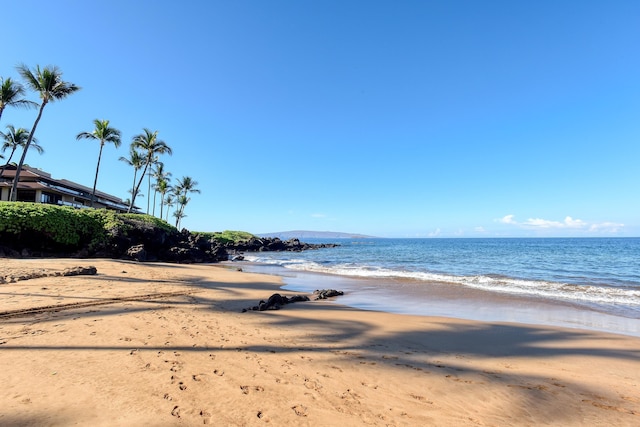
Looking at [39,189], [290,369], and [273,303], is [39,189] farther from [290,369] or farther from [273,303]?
[290,369]

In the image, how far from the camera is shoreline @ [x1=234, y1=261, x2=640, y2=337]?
977 centimetres

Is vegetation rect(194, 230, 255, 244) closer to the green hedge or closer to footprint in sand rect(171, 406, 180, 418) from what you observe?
the green hedge

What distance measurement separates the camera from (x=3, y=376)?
4.09 m

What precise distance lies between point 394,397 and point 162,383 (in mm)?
3200

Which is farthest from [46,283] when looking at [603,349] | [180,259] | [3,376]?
[180,259]

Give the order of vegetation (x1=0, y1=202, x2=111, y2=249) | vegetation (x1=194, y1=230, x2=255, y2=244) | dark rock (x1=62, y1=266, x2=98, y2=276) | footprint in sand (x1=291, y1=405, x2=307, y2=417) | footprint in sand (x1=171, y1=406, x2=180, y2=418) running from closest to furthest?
footprint in sand (x1=171, y1=406, x2=180, y2=418) → footprint in sand (x1=291, y1=405, x2=307, y2=417) → dark rock (x1=62, y1=266, x2=98, y2=276) → vegetation (x1=0, y1=202, x2=111, y2=249) → vegetation (x1=194, y1=230, x2=255, y2=244)

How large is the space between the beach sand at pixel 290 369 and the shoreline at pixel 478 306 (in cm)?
146

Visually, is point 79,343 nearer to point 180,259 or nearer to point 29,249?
point 29,249

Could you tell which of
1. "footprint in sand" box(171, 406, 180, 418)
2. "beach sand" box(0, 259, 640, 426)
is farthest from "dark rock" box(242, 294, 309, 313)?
"footprint in sand" box(171, 406, 180, 418)

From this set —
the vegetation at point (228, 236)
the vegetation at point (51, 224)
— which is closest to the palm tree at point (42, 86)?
the vegetation at point (51, 224)

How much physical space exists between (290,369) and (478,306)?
9.81 m

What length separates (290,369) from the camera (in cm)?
502

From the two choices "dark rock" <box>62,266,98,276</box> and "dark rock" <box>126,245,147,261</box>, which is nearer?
"dark rock" <box>62,266,98,276</box>

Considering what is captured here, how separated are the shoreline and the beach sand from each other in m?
1.46
